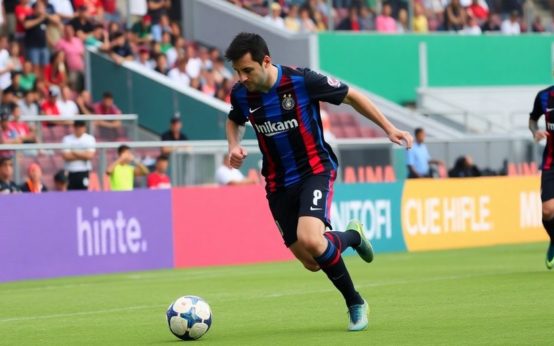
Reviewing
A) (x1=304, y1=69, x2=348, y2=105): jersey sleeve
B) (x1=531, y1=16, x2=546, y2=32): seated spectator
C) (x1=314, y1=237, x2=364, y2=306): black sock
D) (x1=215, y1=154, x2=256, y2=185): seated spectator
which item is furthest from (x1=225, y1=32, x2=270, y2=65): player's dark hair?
(x1=531, y1=16, x2=546, y2=32): seated spectator

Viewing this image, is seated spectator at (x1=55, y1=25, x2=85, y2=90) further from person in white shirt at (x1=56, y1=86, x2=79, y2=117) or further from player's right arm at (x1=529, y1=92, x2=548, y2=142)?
player's right arm at (x1=529, y1=92, x2=548, y2=142)

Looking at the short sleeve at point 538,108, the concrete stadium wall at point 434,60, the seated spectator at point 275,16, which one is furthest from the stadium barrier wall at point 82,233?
the concrete stadium wall at point 434,60

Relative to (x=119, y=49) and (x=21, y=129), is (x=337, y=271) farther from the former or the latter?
(x=119, y=49)

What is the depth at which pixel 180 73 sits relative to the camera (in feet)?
91.2

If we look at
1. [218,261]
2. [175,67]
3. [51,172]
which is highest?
[175,67]

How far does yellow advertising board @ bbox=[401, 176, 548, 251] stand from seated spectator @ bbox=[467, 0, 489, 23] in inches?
396

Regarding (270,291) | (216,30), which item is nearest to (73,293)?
(270,291)

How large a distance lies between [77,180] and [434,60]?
15638 mm

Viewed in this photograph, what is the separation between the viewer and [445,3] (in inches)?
1391

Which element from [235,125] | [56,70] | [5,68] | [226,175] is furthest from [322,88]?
[56,70]

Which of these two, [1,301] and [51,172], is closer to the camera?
[1,301]

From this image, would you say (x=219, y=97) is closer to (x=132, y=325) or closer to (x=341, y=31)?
(x=341, y=31)

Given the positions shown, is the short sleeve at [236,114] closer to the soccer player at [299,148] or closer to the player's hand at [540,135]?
the soccer player at [299,148]

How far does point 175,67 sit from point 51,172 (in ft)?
27.0
